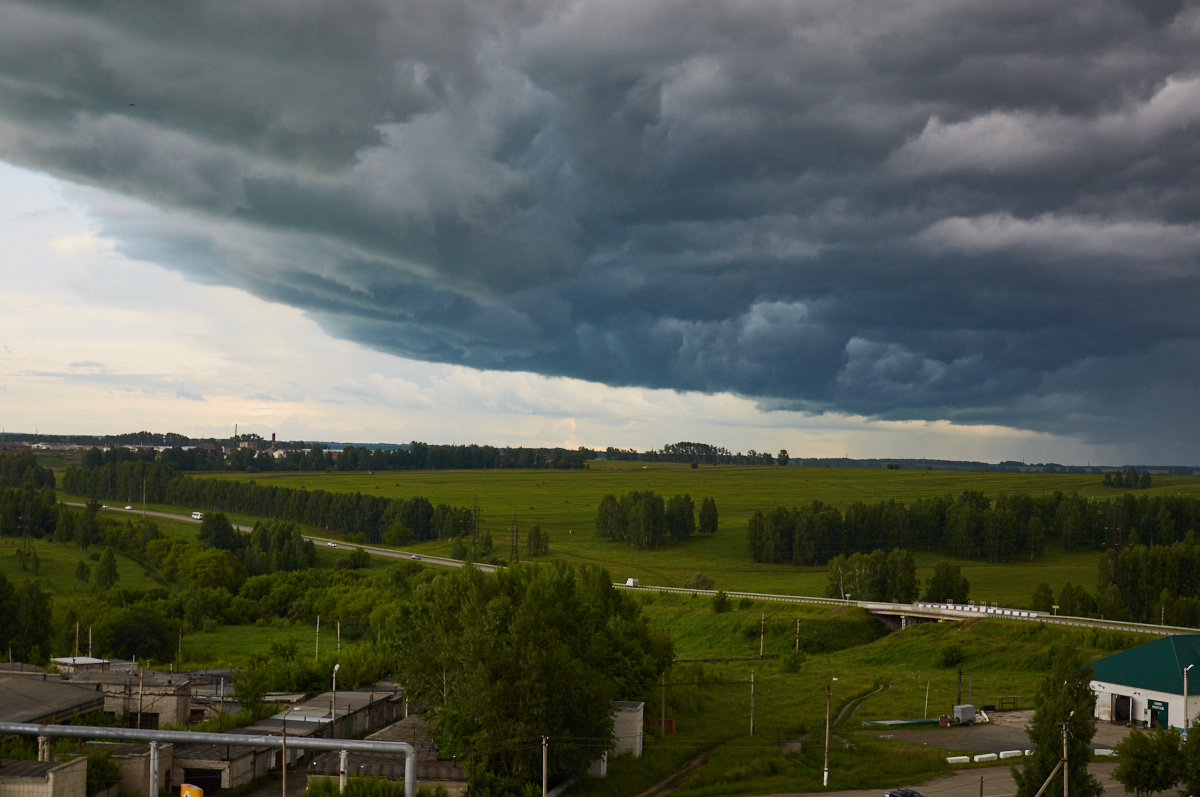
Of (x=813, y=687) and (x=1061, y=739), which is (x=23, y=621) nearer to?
(x=813, y=687)

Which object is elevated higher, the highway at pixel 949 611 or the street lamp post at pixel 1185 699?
the street lamp post at pixel 1185 699

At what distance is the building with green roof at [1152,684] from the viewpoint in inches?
2601

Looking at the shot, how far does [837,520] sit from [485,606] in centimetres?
14026

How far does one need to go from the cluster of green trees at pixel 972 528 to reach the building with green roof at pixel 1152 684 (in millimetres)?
107824

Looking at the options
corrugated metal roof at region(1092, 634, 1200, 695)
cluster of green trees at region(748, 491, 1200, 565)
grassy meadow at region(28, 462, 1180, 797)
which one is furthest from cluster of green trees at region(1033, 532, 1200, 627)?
corrugated metal roof at region(1092, 634, 1200, 695)

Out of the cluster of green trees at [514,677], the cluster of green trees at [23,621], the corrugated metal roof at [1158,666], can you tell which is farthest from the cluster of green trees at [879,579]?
the cluster of green trees at [23,621]

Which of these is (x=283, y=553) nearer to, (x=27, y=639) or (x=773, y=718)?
(x=27, y=639)

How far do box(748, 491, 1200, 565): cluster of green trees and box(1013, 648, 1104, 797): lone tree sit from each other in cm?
13953

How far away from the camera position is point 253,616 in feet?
437

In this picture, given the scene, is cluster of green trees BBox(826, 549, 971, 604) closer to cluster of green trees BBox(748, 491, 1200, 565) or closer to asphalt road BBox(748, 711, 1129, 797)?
cluster of green trees BBox(748, 491, 1200, 565)

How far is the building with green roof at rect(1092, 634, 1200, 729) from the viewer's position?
6606 centimetres

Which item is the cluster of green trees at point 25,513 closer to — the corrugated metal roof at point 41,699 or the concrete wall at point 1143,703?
the corrugated metal roof at point 41,699

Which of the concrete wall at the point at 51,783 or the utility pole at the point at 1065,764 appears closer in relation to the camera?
the utility pole at the point at 1065,764

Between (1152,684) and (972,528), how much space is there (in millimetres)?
119091
